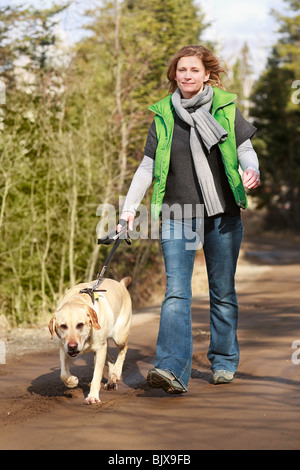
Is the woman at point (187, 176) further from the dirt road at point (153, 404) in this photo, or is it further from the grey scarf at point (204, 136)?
the dirt road at point (153, 404)

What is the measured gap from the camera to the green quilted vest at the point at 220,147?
5.11 m

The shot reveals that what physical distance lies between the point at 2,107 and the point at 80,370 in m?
6.30

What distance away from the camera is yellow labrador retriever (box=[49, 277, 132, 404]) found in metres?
4.99

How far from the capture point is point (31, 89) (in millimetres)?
12008

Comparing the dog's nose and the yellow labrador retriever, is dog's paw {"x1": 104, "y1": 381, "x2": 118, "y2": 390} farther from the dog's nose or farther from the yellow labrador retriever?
the dog's nose

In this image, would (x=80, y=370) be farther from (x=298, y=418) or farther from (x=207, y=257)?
(x=298, y=418)

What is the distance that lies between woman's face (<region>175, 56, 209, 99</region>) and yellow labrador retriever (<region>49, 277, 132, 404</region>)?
1550 mm

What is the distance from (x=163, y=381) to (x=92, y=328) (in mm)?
632

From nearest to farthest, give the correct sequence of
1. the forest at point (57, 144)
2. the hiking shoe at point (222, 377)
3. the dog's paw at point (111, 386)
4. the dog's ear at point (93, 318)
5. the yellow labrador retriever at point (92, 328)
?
the yellow labrador retriever at point (92, 328)
the dog's ear at point (93, 318)
the hiking shoe at point (222, 377)
the dog's paw at point (111, 386)
the forest at point (57, 144)

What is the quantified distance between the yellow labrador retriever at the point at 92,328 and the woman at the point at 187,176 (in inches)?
16.9

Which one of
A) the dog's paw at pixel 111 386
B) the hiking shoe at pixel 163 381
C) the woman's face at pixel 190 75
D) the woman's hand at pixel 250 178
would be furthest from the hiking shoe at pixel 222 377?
the woman's face at pixel 190 75

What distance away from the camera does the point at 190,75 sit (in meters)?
5.20
